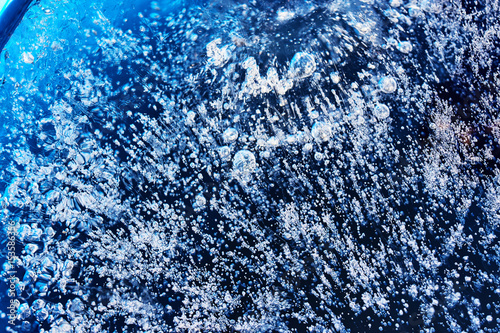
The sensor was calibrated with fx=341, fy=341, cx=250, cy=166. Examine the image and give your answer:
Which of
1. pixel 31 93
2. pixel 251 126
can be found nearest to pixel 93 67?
pixel 31 93

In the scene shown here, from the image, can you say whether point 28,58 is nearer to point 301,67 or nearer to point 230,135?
point 230,135

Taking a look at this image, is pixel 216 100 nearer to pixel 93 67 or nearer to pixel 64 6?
pixel 93 67

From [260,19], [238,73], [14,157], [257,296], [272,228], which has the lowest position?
[257,296]

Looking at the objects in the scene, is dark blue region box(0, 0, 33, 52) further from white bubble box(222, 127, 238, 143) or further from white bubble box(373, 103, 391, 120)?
white bubble box(373, 103, 391, 120)

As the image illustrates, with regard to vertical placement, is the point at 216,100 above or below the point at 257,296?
above

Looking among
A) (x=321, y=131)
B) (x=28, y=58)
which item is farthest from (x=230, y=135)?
(x=28, y=58)

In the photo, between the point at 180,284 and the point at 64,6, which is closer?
the point at 180,284
